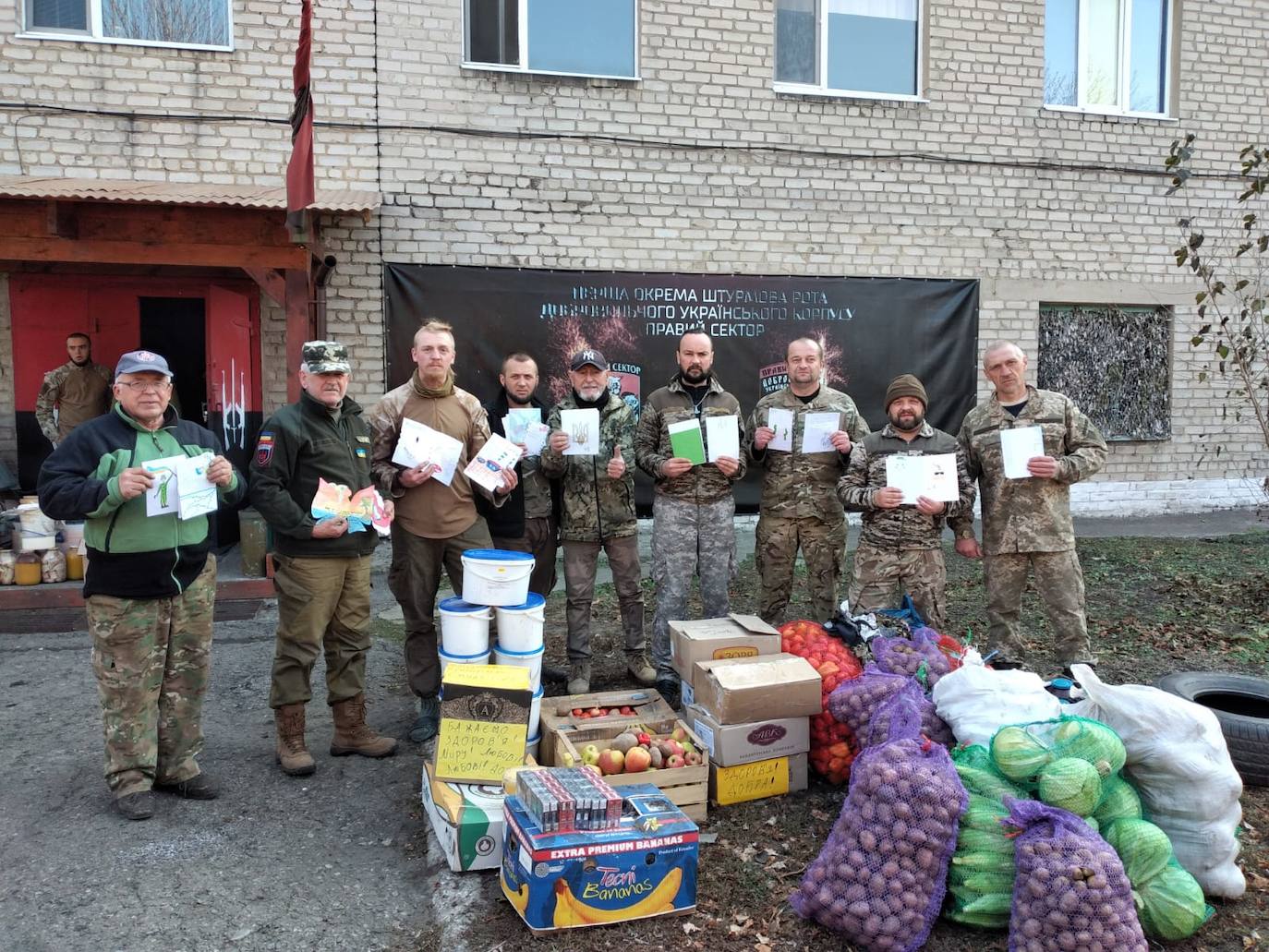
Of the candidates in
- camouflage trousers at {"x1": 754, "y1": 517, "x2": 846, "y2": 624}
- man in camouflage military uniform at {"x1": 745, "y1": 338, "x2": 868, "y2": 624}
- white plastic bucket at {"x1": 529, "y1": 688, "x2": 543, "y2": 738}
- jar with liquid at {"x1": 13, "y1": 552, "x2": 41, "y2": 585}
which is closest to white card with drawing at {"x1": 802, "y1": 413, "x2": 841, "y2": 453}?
man in camouflage military uniform at {"x1": 745, "y1": 338, "x2": 868, "y2": 624}

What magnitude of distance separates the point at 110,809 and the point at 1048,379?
9.71m

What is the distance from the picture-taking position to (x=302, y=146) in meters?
6.55

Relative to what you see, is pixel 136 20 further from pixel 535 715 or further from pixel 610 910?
pixel 610 910

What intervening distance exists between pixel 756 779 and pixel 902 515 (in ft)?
5.71

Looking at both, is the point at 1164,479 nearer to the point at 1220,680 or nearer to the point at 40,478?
the point at 1220,680

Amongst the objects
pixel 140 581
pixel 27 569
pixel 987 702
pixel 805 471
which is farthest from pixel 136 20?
pixel 987 702

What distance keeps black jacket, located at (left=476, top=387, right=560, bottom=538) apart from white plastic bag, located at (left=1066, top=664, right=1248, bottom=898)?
3.14 metres

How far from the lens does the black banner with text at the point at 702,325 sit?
873 centimetres

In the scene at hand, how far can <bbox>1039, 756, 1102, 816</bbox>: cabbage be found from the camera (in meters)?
3.13

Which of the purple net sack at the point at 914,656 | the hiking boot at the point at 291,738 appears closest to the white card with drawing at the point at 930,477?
the purple net sack at the point at 914,656

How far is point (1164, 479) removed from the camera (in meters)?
10.9

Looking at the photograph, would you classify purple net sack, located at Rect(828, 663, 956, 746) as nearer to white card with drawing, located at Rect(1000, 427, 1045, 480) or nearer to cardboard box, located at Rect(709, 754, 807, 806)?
cardboard box, located at Rect(709, 754, 807, 806)

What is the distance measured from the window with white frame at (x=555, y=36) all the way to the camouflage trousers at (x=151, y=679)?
6.36m

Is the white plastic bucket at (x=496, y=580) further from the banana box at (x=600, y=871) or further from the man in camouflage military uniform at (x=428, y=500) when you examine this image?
the banana box at (x=600, y=871)
